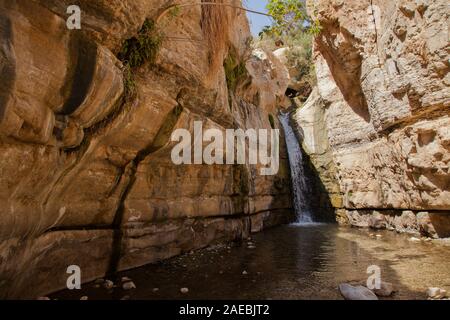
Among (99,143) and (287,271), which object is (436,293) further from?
(99,143)

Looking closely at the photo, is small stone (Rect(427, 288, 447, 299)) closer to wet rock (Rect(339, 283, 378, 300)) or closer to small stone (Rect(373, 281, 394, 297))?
small stone (Rect(373, 281, 394, 297))

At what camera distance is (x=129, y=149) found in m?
4.57

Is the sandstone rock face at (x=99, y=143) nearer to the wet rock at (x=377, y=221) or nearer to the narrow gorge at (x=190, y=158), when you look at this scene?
the narrow gorge at (x=190, y=158)

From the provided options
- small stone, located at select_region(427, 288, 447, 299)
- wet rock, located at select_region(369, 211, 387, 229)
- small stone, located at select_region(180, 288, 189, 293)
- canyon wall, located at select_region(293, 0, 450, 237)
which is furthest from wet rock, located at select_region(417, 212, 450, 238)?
small stone, located at select_region(180, 288, 189, 293)

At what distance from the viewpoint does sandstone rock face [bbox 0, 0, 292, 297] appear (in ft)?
8.47

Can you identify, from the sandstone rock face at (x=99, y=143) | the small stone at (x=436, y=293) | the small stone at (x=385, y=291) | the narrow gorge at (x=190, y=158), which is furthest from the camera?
the small stone at (x=385, y=291)

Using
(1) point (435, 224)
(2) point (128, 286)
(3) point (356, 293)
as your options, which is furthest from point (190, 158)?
(1) point (435, 224)

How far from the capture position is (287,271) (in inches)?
187

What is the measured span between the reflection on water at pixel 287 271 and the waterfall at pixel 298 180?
17.0ft

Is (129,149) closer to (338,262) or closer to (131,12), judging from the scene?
(131,12)

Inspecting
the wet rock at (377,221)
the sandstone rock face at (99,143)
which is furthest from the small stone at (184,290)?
the wet rock at (377,221)

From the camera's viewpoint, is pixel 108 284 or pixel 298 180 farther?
pixel 298 180

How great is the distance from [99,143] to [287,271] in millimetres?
3516

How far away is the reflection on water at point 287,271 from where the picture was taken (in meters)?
3.72
